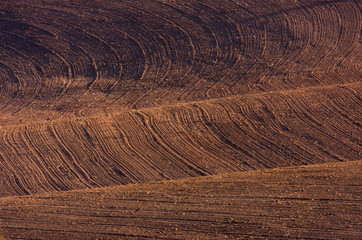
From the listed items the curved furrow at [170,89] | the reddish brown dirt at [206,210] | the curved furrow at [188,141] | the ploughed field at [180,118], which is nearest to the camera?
the reddish brown dirt at [206,210]

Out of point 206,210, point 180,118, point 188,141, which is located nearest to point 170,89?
point 180,118

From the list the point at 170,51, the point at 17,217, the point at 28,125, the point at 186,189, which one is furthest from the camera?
the point at 170,51

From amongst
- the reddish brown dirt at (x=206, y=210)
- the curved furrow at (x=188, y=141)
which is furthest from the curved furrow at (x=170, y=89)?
the reddish brown dirt at (x=206, y=210)

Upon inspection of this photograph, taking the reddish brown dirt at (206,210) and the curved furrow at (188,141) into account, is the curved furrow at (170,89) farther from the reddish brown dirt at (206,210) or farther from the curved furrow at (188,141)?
the reddish brown dirt at (206,210)

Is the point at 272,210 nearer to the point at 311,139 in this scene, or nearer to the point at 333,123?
the point at 311,139

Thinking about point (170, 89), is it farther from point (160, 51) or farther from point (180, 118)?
point (180, 118)

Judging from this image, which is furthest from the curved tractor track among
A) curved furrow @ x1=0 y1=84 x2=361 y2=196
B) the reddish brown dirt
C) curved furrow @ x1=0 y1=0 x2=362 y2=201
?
the reddish brown dirt

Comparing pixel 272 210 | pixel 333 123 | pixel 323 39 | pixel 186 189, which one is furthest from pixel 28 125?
pixel 323 39
